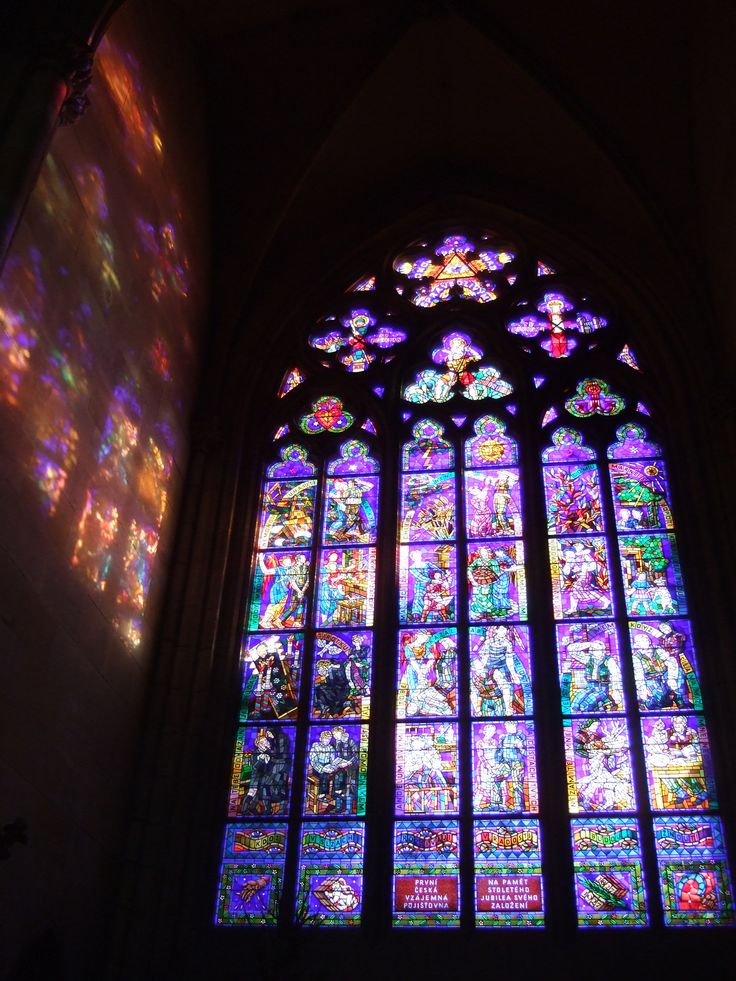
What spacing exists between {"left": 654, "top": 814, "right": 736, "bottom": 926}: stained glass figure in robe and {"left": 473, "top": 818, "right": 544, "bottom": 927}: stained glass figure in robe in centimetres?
91

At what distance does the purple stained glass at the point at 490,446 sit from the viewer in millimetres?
11070

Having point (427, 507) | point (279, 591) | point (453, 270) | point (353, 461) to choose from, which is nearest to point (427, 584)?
point (427, 507)

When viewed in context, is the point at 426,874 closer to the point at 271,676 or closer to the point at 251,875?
the point at 251,875

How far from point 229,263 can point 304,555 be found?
3402mm

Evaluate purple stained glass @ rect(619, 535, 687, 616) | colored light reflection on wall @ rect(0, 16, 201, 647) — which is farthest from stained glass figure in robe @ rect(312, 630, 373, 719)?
purple stained glass @ rect(619, 535, 687, 616)

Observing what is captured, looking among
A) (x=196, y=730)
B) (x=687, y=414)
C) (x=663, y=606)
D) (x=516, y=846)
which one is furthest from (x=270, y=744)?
(x=687, y=414)

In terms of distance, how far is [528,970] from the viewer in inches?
312

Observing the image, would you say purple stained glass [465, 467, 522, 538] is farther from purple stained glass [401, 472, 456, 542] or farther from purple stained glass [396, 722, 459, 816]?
purple stained glass [396, 722, 459, 816]

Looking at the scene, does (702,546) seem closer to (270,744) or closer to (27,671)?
(270,744)

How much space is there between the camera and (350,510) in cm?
1087

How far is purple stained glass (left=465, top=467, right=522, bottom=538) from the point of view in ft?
34.4

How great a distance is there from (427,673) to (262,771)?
1571mm

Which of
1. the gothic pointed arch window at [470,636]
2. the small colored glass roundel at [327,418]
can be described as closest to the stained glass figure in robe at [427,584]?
the gothic pointed arch window at [470,636]

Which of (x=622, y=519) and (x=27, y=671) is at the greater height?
(x=622, y=519)
